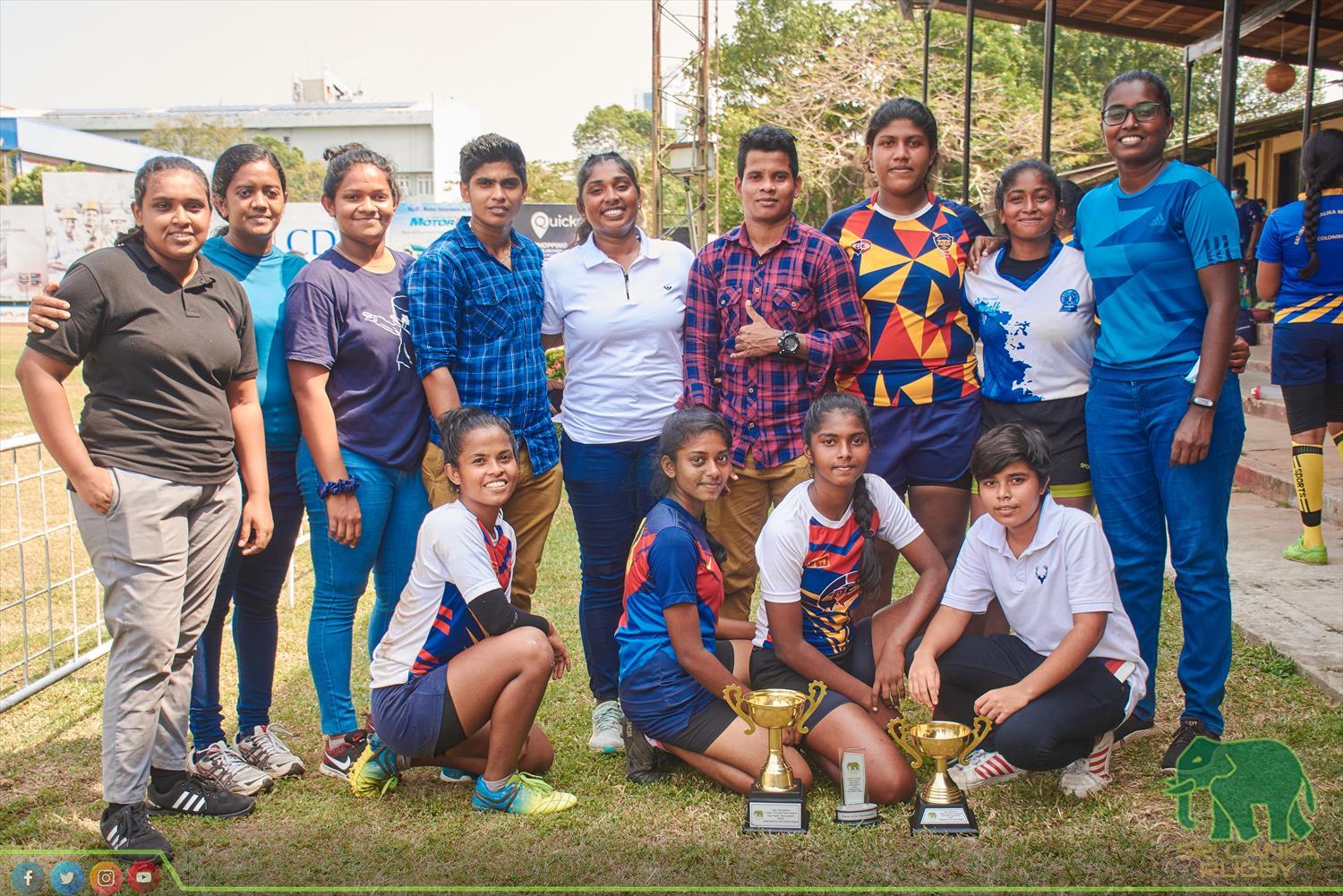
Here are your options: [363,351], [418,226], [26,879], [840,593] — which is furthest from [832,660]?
[418,226]

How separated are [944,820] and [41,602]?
4929 mm

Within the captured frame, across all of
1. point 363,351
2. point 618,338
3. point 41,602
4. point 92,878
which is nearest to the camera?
point 92,878

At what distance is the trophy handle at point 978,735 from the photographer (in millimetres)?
3017

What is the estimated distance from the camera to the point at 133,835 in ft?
9.21

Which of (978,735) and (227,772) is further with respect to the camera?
(227,772)

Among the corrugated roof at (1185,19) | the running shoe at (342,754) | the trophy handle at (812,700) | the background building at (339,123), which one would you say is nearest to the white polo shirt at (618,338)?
the trophy handle at (812,700)

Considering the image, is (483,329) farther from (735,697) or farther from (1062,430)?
(1062,430)

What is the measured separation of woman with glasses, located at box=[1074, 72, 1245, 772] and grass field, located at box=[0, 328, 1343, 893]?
0.42m

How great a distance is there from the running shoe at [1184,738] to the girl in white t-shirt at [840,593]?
795mm

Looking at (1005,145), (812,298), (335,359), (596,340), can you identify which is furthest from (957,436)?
(1005,145)

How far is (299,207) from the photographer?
1748 centimetres

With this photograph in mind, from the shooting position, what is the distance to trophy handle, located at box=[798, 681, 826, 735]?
3.19 meters

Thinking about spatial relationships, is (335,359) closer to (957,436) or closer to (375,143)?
(957,436)

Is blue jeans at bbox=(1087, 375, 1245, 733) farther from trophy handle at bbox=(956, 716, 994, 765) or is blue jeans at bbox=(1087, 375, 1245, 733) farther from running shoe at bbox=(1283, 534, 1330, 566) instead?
running shoe at bbox=(1283, 534, 1330, 566)
